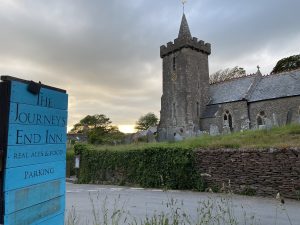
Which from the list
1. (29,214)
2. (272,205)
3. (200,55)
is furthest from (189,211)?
(200,55)

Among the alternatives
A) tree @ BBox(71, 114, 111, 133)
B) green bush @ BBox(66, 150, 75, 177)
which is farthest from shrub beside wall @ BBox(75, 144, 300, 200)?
tree @ BBox(71, 114, 111, 133)

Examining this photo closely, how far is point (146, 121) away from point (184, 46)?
5871 centimetres

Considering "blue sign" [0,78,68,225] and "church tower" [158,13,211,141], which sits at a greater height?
"church tower" [158,13,211,141]

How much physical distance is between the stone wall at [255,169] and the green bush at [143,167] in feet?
2.23

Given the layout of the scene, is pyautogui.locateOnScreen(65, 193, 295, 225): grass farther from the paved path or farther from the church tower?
the church tower

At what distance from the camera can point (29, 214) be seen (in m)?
3.29

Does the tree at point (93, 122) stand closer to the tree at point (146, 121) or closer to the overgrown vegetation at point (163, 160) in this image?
the tree at point (146, 121)

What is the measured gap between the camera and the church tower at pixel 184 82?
1470 inches

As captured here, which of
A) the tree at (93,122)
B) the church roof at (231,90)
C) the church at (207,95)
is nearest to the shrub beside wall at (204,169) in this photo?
the church at (207,95)

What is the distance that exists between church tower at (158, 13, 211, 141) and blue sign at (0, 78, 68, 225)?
32.6 metres

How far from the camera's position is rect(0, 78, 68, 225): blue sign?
3.06 m

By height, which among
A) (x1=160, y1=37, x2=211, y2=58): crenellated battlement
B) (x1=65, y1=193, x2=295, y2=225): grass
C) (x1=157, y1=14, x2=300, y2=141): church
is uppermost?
(x1=160, y1=37, x2=211, y2=58): crenellated battlement

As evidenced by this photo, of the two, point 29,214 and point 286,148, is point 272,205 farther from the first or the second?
point 29,214

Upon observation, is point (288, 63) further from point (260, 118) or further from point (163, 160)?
point (163, 160)
